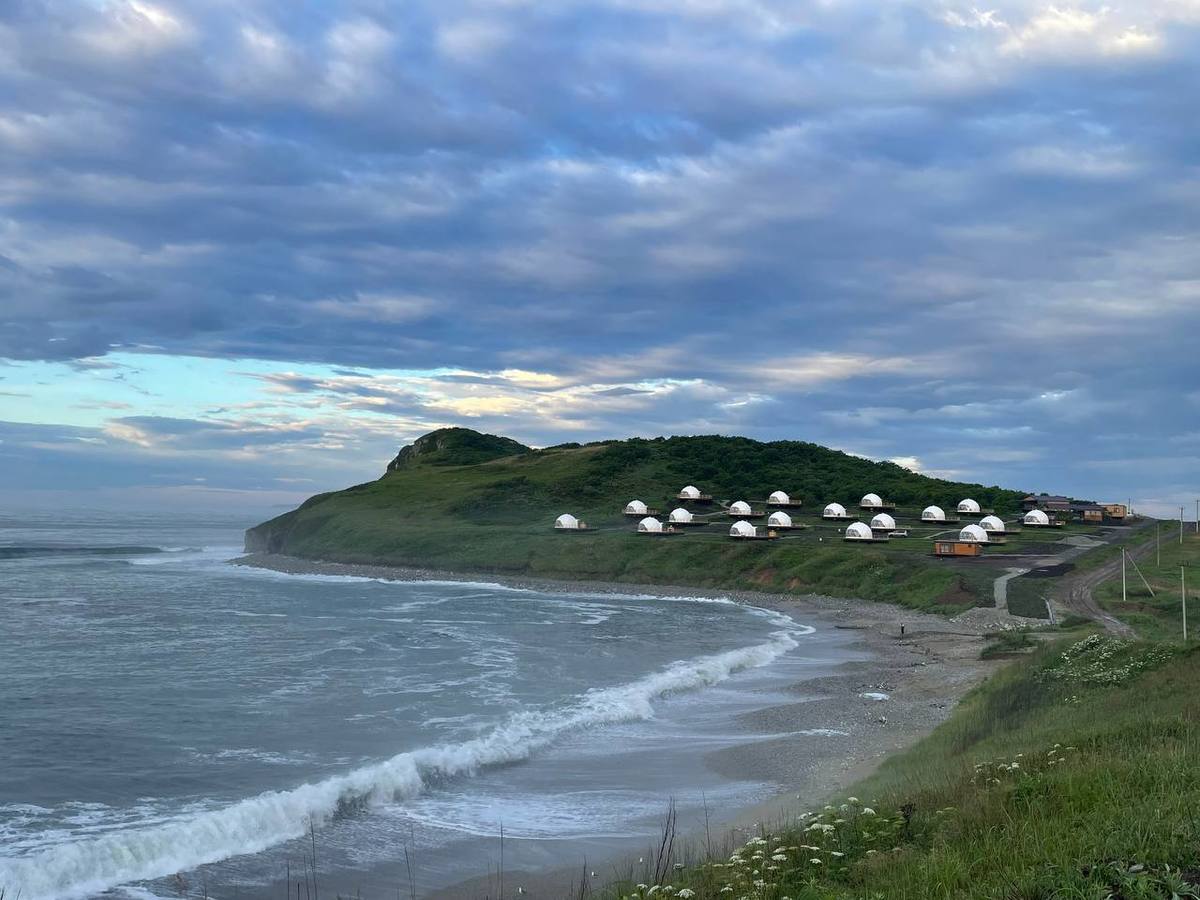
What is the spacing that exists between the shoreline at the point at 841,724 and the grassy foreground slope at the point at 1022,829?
6.99 feet

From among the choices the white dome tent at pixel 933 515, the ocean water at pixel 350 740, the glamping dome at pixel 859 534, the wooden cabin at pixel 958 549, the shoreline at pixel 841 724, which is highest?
the white dome tent at pixel 933 515

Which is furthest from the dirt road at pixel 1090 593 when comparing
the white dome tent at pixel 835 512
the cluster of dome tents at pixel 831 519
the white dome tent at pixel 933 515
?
the white dome tent at pixel 835 512

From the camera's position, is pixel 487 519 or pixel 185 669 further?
pixel 487 519

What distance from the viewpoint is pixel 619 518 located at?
135 meters

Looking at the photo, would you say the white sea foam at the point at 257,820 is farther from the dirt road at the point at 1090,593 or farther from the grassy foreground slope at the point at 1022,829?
the dirt road at the point at 1090,593

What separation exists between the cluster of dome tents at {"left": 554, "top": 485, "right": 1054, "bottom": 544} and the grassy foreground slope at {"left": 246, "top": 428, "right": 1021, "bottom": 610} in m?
2.81

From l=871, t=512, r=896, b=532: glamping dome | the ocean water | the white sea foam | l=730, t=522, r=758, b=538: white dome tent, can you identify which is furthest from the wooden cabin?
the white sea foam

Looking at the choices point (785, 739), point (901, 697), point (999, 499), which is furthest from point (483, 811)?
point (999, 499)

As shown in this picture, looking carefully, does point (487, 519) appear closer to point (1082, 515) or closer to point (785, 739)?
point (1082, 515)

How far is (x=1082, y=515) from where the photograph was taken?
119m

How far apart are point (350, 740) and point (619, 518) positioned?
10887 cm

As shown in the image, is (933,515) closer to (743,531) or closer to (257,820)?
(743,531)

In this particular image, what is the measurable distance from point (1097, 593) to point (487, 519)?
305 ft

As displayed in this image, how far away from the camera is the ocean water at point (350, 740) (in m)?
17.5
